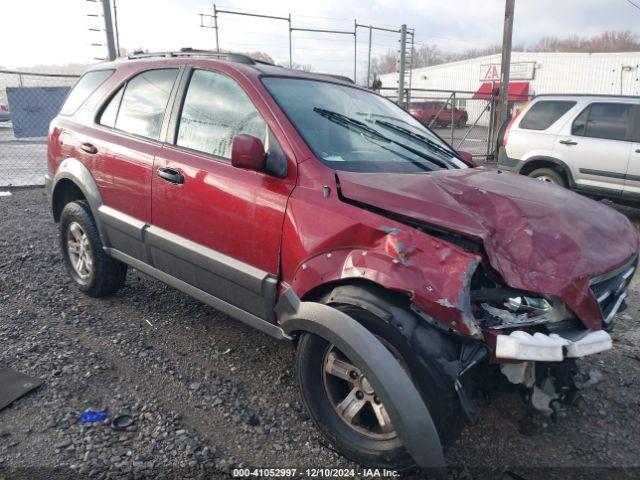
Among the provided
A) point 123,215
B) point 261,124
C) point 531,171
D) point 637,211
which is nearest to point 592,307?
point 261,124

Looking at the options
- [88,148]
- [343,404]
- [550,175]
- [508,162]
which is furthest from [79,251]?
[550,175]

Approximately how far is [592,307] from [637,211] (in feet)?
24.6

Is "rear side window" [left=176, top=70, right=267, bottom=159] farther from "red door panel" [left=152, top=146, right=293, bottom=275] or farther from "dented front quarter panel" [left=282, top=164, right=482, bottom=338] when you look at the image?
"dented front quarter panel" [left=282, top=164, right=482, bottom=338]

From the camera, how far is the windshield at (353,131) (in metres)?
2.89

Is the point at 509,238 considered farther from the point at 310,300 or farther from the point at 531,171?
the point at 531,171

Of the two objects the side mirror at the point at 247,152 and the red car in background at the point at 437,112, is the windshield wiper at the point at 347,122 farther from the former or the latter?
the red car in background at the point at 437,112

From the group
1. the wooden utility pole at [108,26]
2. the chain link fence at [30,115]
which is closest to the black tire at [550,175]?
the wooden utility pole at [108,26]

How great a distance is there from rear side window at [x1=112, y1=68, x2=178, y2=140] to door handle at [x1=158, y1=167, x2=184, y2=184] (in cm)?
33

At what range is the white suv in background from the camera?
7289mm

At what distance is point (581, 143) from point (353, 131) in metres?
5.85

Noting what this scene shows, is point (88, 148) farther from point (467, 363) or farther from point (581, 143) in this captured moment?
point (581, 143)

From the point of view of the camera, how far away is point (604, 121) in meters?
7.52

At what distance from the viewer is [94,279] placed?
4.11 m

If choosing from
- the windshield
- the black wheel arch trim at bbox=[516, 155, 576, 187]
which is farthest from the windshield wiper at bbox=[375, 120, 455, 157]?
the black wheel arch trim at bbox=[516, 155, 576, 187]
